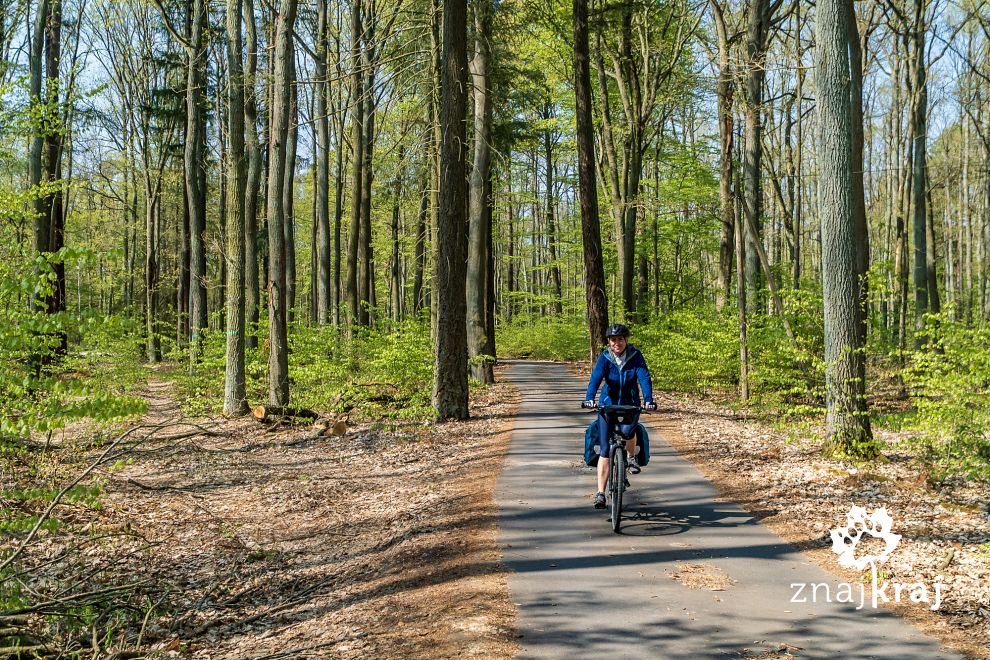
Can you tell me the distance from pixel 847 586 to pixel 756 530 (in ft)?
5.13

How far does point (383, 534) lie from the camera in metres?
8.15

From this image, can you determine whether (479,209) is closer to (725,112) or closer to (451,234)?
(451,234)

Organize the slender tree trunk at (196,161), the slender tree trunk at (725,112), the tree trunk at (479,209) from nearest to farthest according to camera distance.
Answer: the slender tree trunk at (725,112) → the slender tree trunk at (196,161) → the tree trunk at (479,209)

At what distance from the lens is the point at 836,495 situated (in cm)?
865

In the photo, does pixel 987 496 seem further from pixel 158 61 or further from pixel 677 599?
pixel 158 61

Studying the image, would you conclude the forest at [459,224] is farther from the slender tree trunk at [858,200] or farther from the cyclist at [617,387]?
the cyclist at [617,387]

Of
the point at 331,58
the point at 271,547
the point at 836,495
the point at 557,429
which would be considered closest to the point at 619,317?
the point at 557,429

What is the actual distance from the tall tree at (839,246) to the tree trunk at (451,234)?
6696 millimetres

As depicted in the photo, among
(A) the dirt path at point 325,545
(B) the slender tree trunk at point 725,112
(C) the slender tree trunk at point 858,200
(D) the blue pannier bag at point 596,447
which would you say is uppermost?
(B) the slender tree trunk at point 725,112

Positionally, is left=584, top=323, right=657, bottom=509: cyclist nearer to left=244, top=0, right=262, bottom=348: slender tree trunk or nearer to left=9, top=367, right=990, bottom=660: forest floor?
left=9, top=367, right=990, bottom=660: forest floor

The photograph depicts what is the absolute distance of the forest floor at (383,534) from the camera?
18.1 feet

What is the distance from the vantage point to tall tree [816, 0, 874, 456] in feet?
32.9

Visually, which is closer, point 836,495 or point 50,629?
point 50,629

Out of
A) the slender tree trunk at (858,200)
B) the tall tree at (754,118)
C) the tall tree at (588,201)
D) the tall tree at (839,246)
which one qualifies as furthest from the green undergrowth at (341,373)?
the slender tree trunk at (858,200)
